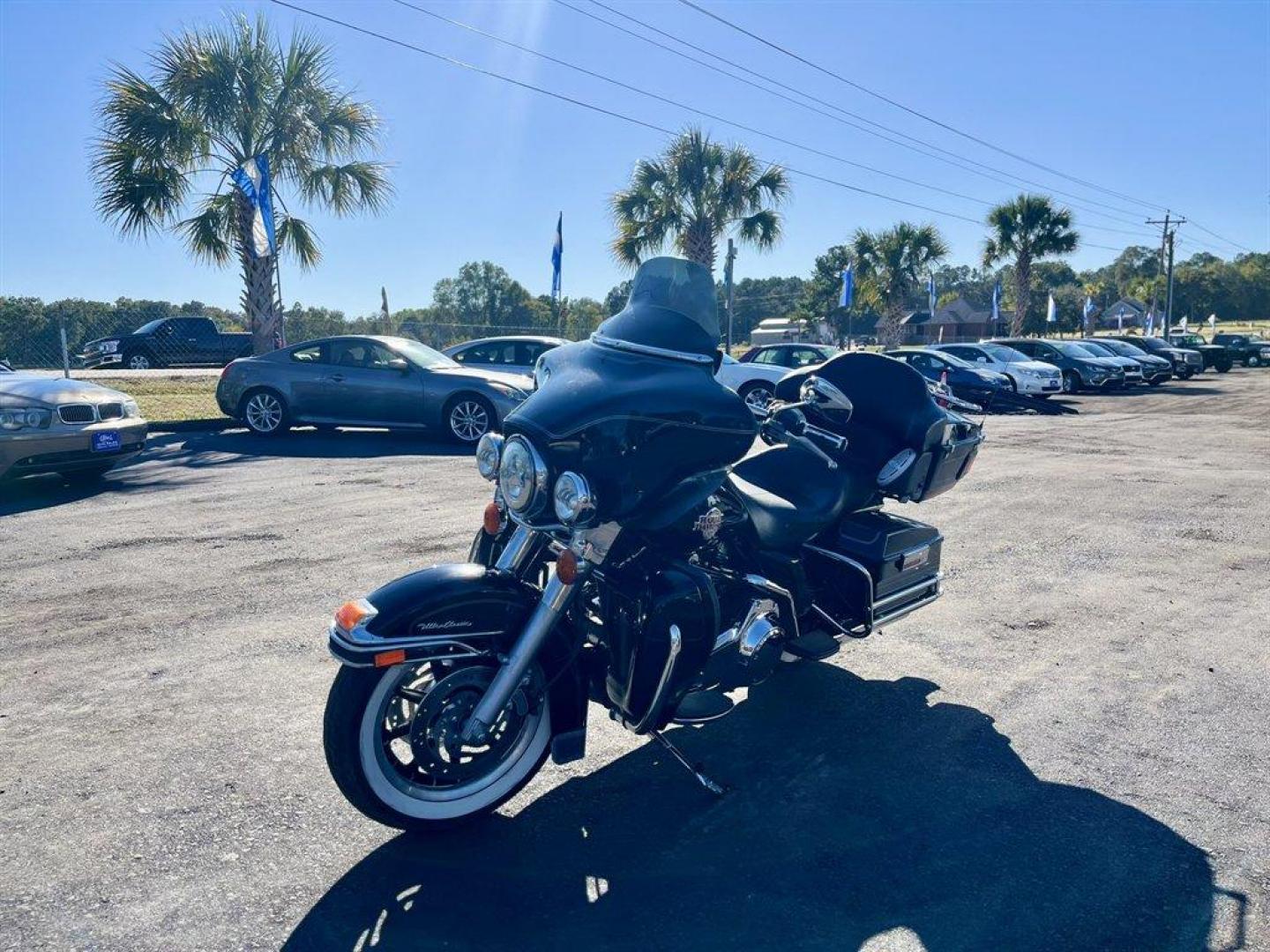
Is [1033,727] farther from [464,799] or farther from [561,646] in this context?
[464,799]

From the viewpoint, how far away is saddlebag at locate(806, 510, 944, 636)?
3.98 metres

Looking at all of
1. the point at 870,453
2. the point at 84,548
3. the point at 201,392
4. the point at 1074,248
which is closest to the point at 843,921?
the point at 870,453

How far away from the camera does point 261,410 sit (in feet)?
43.0

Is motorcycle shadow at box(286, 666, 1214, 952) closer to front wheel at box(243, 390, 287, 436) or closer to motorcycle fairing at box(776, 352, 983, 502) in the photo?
motorcycle fairing at box(776, 352, 983, 502)

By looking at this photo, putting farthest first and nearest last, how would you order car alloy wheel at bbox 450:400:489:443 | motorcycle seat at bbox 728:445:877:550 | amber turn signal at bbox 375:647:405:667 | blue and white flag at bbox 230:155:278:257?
blue and white flag at bbox 230:155:278:257 < car alloy wheel at bbox 450:400:489:443 < motorcycle seat at bbox 728:445:877:550 < amber turn signal at bbox 375:647:405:667

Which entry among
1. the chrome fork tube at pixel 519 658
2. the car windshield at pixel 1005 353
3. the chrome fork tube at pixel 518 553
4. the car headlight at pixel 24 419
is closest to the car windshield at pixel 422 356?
the car headlight at pixel 24 419

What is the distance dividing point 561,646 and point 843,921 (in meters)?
1.18


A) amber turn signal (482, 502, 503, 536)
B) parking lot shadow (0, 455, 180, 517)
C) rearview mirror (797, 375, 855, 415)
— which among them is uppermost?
rearview mirror (797, 375, 855, 415)

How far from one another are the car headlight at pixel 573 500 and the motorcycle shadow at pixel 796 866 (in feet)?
3.58

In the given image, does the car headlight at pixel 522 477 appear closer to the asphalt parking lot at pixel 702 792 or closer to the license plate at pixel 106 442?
the asphalt parking lot at pixel 702 792

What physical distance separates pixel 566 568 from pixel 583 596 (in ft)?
1.10

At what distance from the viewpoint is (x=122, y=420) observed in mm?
9148

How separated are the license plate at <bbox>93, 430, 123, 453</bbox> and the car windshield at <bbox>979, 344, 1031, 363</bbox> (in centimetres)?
2201

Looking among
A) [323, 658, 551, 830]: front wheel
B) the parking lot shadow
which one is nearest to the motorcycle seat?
[323, 658, 551, 830]: front wheel
